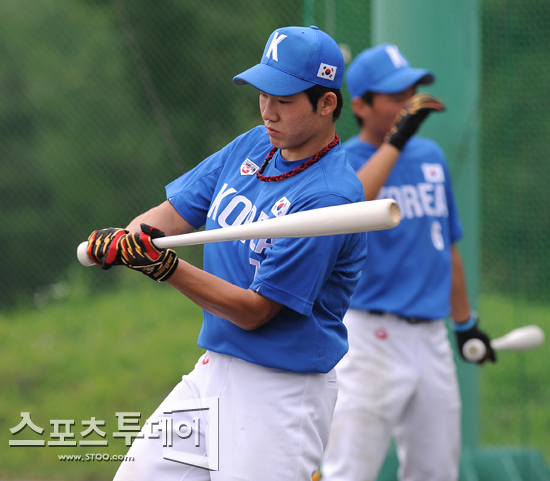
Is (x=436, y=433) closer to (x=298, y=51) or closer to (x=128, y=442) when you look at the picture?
(x=128, y=442)

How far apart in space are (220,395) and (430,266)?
156cm

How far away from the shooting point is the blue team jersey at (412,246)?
3.47 meters

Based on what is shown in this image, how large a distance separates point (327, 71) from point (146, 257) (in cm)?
74

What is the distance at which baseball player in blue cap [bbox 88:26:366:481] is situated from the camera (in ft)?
6.82

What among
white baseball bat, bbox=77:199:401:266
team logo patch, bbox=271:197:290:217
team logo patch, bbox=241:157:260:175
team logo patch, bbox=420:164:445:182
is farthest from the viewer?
team logo patch, bbox=420:164:445:182

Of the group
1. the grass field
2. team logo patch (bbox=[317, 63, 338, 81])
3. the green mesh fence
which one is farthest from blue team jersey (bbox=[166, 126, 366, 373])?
the green mesh fence

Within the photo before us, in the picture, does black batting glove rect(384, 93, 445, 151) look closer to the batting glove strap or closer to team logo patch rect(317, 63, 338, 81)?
the batting glove strap

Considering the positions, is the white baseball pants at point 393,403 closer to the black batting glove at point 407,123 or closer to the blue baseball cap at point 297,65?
the black batting glove at point 407,123

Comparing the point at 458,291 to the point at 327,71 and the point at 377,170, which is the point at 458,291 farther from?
the point at 327,71

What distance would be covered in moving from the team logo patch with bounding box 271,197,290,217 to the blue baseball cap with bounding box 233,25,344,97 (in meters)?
0.29

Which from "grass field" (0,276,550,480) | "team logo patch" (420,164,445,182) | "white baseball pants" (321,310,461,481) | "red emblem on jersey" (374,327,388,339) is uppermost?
"team logo patch" (420,164,445,182)

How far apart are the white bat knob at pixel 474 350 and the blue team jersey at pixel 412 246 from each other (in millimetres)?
346

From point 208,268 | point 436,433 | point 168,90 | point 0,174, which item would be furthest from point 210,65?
point 208,268

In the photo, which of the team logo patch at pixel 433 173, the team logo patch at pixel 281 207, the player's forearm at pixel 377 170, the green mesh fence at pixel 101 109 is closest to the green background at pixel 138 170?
the green mesh fence at pixel 101 109
